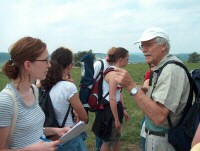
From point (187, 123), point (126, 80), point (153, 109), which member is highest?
point (126, 80)

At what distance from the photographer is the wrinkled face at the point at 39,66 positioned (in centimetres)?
244

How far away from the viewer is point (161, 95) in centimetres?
257

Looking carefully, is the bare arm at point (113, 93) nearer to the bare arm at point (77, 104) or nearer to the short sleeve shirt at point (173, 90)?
the bare arm at point (77, 104)

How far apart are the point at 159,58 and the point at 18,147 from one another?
1609 millimetres

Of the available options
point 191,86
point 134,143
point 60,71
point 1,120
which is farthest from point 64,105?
point 134,143

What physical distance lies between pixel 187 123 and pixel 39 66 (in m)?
1.42

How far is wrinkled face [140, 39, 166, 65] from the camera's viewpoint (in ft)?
9.56

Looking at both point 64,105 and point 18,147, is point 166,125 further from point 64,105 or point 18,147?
point 18,147

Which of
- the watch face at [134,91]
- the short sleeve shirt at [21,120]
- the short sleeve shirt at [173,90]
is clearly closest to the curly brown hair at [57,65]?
the short sleeve shirt at [21,120]

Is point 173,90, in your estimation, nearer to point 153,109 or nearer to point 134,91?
point 153,109

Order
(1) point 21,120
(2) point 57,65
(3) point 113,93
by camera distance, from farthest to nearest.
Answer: (3) point 113,93 < (2) point 57,65 < (1) point 21,120

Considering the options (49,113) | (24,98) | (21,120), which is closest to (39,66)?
(24,98)

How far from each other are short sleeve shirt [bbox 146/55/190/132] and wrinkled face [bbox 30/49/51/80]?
103 cm

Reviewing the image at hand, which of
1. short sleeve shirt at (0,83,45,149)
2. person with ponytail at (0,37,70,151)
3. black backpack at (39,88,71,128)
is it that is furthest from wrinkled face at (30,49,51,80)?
black backpack at (39,88,71,128)
